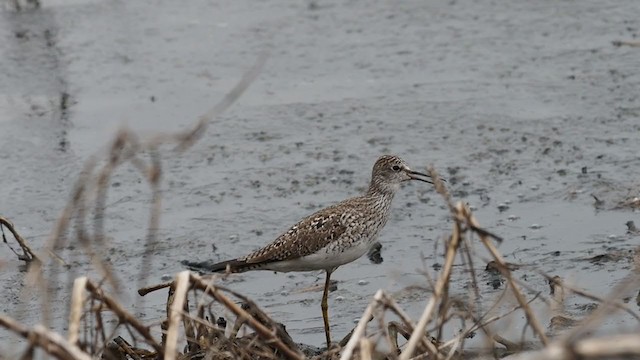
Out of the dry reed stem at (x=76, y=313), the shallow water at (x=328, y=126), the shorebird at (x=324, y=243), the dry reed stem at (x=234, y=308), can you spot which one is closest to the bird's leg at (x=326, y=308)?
the shorebird at (x=324, y=243)

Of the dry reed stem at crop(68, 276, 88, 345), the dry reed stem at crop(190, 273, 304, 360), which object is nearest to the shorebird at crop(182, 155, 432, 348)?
the dry reed stem at crop(190, 273, 304, 360)

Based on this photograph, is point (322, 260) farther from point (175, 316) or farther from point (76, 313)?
point (76, 313)

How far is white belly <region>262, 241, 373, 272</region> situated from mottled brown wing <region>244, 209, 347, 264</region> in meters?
0.03

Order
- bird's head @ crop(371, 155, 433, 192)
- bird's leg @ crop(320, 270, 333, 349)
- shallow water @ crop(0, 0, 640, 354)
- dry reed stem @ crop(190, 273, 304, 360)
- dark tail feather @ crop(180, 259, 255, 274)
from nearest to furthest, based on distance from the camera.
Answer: dry reed stem @ crop(190, 273, 304, 360), bird's leg @ crop(320, 270, 333, 349), dark tail feather @ crop(180, 259, 255, 274), bird's head @ crop(371, 155, 433, 192), shallow water @ crop(0, 0, 640, 354)

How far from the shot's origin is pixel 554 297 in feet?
21.2

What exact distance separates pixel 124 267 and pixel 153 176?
15.1 feet

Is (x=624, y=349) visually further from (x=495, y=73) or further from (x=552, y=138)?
(x=495, y=73)

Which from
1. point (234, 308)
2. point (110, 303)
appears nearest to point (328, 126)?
point (234, 308)

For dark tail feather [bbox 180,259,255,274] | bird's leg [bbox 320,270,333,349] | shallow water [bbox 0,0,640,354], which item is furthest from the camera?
shallow water [bbox 0,0,640,354]

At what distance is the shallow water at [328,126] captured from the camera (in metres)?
7.86

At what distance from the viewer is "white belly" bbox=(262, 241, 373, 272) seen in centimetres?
710

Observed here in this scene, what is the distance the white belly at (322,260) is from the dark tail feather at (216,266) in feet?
0.39

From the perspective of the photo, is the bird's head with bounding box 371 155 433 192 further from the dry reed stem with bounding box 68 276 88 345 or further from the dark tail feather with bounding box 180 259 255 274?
the dry reed stem with bounding box 68 276 88 345

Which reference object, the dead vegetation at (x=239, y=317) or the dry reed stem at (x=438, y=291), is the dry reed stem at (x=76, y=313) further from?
the dry reed stem at (x=438, y=291)
